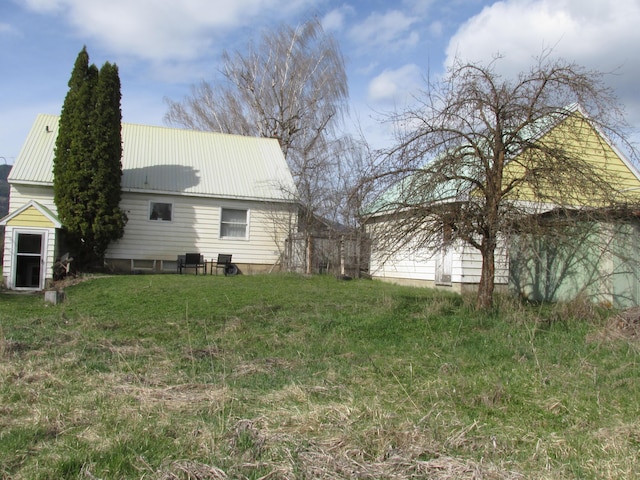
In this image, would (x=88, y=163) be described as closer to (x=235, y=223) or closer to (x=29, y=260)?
(x=29, y=260)

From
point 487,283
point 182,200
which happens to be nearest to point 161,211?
point 182,200

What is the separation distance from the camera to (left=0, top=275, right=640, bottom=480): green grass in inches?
151

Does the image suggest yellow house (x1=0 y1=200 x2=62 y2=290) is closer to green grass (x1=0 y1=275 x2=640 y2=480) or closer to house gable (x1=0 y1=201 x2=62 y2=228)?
house gable (x1=0 y1=201 x2=62 y2=228)

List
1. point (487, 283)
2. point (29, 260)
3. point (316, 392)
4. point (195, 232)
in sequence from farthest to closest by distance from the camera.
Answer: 1. point (195, 232)
2. point (29, 260)
3. point (487, 283)
4. point (316, 392)

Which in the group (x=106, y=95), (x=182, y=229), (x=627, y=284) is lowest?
(x=627, y=284)

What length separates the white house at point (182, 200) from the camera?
1852 centimetres

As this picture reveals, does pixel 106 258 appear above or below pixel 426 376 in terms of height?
above

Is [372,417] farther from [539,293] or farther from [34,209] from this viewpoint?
[34,209]

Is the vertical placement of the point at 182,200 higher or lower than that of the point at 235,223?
higher

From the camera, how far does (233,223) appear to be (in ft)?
65.4

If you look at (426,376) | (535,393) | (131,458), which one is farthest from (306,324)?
(131,458)

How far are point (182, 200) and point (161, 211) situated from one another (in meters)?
0.81

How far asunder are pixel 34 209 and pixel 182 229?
16.8ft

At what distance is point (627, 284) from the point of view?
1279cm
